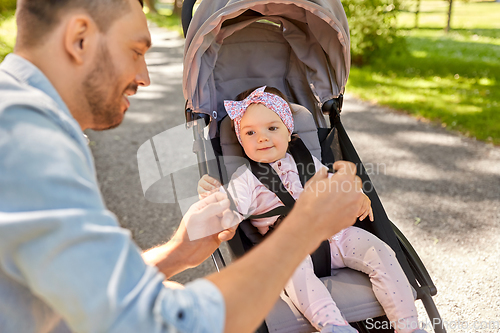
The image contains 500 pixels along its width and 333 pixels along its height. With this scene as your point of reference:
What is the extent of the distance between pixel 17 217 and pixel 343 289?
4.70 ft

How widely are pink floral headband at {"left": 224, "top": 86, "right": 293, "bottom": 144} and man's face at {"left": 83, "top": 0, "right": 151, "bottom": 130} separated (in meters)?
1.17

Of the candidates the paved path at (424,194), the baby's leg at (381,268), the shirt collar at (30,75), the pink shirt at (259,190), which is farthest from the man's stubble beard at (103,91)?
the paved path at (424,194)

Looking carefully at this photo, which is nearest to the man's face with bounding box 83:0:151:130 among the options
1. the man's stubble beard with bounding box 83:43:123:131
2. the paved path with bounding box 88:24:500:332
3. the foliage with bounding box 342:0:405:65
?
the man's stubble beard with bounding box 83:43:123:131

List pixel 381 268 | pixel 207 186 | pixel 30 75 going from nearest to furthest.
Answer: pixel 30 75
pixel 381 268
pixel 207 186

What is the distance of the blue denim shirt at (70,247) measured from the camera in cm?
79

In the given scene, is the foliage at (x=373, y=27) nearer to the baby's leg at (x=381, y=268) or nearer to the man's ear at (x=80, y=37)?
the baby's leg at (x=381, y=268)

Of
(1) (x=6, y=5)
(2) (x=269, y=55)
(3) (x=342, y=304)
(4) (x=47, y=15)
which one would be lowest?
(1) (x=6, y=5)

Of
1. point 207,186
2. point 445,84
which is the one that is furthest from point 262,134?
point 445,84

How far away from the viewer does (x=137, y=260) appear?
87 centimetres

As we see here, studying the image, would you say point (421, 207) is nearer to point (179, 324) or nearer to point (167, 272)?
point (167, 272)

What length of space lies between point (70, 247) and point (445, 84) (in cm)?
776

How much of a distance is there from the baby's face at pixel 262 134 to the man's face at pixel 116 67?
1124 millimetres

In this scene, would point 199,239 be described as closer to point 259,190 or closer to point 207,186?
point 207,186

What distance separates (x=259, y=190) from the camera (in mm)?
2295
